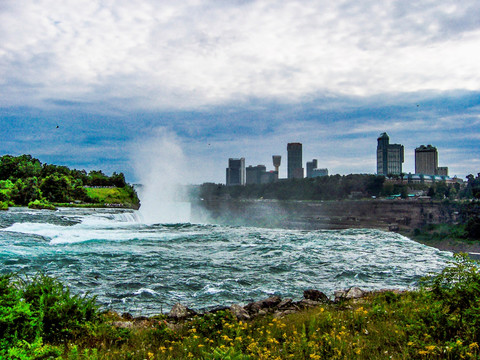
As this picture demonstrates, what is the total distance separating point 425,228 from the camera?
153ft

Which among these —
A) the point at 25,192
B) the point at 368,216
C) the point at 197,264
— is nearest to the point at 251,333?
the point at 197,264

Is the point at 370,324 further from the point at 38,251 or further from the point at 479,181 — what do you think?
the point at 479,181

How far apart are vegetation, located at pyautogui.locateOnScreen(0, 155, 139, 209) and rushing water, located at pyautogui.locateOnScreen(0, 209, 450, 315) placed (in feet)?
60.7

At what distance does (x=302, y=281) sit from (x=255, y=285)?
2.15 meters

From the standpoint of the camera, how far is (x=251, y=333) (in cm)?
659

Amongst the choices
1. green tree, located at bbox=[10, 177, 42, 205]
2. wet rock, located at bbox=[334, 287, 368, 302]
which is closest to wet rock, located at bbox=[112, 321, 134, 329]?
wet rock, located at bbox=[334, 287, 368, 302]

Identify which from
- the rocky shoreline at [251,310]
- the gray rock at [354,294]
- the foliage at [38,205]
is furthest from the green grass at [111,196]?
the gray rock at [354,294]

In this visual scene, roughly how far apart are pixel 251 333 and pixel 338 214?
63.5 metres

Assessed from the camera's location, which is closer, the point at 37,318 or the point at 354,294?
the point at 37,318

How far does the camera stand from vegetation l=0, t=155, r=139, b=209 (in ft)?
142

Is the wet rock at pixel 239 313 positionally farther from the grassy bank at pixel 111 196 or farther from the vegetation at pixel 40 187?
the grassy bank at pixel 111 196

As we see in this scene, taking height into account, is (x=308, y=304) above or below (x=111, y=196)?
below

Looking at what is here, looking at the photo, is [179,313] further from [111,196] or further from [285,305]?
[111,196]

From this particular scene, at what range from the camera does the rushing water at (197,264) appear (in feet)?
38.7
